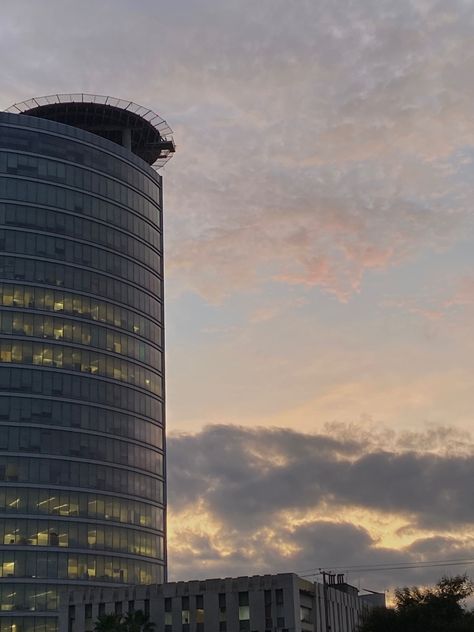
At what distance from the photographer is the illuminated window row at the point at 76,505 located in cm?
16562

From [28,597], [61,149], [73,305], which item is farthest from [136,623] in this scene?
[61,149]

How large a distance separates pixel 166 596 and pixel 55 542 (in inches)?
1624

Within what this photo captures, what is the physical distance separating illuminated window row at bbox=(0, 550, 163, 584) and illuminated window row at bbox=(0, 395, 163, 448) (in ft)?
73.9

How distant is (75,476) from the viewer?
568 ft

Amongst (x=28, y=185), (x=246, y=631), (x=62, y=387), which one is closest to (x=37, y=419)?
(x=62, y=387)

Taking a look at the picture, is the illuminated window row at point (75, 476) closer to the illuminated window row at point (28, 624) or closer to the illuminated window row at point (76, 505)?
the illuminated window row at point (76, 505)

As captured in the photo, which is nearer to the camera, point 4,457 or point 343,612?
point 343,612

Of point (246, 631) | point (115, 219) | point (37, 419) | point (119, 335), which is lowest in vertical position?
point (246, 631)

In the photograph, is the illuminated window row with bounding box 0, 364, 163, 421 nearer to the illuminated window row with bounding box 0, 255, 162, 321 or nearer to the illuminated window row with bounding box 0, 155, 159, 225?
the illuminated window row with bounding box 0, 255, 162, 321

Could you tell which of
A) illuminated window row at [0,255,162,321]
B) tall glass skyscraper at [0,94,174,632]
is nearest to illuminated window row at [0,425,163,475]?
tall glass skyscraper at [0,94,174,632]

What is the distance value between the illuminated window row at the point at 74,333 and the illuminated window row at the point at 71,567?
3840 cm

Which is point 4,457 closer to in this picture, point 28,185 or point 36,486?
point 36,486

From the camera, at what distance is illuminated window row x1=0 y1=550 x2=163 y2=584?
162500mm

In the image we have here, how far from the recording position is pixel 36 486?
168 meters
